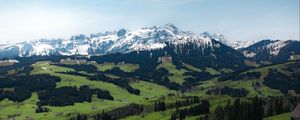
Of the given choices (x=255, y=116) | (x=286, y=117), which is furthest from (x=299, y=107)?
(x=255, y=116)

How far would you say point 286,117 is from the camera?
18925 cm

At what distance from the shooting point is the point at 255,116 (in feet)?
655

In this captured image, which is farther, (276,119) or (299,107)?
(276,119)

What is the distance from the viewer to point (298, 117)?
170 metres

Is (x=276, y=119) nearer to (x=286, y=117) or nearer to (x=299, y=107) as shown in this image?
(x=286, y=117)

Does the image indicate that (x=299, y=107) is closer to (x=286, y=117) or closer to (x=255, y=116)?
(x=286, y=117)

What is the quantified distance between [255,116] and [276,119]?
1138cm

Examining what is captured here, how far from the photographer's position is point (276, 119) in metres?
190

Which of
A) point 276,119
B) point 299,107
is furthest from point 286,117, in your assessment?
point 299,107

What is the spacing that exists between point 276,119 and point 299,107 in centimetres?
1870

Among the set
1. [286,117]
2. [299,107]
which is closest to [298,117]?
[299,107]

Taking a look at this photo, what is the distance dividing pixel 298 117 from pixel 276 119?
20413 mm

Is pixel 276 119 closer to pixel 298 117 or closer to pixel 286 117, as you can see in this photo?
pixel 286 117

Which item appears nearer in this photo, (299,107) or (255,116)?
(299,107)
